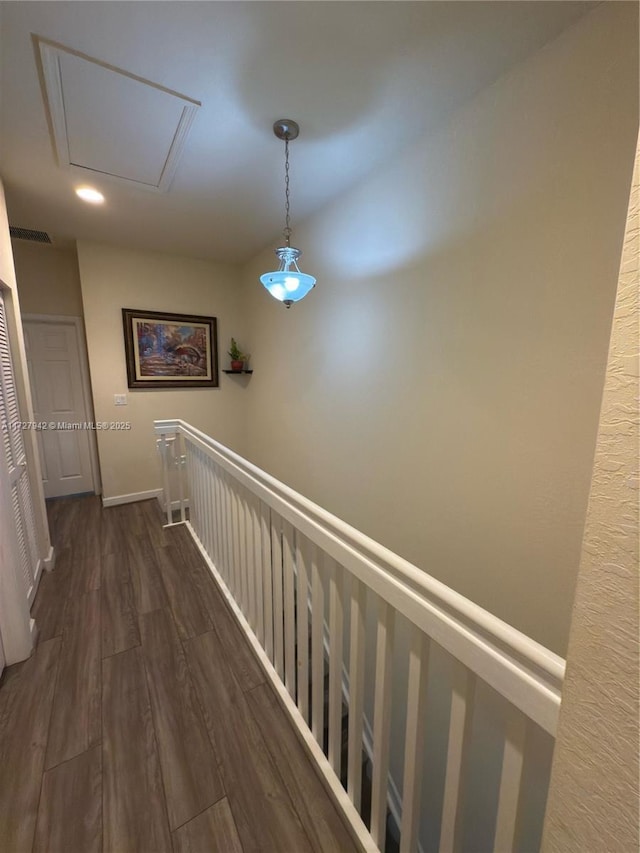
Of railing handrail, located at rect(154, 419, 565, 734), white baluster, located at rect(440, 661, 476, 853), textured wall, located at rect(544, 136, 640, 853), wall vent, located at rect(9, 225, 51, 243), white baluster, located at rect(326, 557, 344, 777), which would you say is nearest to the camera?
textured wall, located at rect(544, 136, 640, 853)

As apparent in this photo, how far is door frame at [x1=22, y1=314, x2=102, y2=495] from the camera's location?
11.1 ft

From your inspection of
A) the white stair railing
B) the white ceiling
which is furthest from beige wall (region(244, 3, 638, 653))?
the white stair railing

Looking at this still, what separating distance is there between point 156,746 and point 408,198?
268cm

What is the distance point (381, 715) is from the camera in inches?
34.6

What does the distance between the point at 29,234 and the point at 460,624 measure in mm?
4171

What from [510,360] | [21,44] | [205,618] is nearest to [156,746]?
[205,618]

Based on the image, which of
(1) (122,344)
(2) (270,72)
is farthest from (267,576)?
(1) (122,344)

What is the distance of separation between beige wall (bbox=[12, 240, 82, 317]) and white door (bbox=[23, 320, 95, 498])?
0.52ft

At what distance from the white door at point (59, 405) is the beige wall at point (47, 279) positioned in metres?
0.16

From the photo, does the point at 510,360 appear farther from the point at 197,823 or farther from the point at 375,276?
the point at 197,823

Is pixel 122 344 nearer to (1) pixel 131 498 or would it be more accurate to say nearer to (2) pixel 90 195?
(2) pixel 90 195

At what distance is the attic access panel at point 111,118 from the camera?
4.41ft

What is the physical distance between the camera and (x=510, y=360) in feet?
4.45

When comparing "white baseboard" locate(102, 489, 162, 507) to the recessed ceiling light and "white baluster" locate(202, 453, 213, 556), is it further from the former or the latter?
the recessed ceiling light
